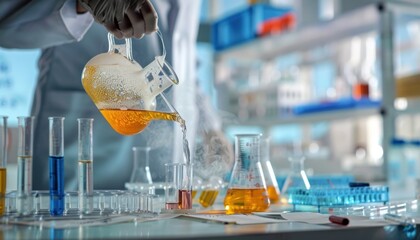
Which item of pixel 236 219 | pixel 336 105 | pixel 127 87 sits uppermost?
pixel 336 105

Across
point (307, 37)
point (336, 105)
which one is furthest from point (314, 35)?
point (336, 105)

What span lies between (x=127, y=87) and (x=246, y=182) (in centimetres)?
35

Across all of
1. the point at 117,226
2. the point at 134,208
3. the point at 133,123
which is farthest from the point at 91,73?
the point at 117,226

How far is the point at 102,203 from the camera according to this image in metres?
1.19

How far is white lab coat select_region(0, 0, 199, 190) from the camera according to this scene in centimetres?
172

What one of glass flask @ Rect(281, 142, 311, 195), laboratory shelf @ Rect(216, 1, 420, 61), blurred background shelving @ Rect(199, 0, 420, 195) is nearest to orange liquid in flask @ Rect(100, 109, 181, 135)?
glass flask @ Rect(281, 142, 311, 195)

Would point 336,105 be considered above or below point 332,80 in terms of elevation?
below

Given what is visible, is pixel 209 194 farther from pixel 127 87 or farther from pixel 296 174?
pixel 127 87

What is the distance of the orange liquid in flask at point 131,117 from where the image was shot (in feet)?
4.10

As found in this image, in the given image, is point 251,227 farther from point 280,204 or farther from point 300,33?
point 300,33

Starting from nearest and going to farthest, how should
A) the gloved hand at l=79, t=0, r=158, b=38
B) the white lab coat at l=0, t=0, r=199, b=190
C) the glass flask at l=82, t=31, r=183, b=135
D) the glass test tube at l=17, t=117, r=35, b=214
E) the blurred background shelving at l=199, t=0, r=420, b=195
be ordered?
the glass test tube at l=17, t=117, r=35, b=214 < the glass flask at l=82, t=31, r=183, b=135 < the gloved hand at l=79, t=0, r=158, b=38 < the white lab coat at l=0, t=0, r=199, b=190 < the blurred background shelving at l=199, t=0, r=420, b=195

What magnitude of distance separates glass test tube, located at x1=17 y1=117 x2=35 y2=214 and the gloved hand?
368mm

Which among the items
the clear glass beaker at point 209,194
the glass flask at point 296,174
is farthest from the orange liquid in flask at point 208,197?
the glass flask at point 296,174

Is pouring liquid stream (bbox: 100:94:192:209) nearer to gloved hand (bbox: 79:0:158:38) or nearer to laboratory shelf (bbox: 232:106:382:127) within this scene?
gloved hand (bbox: 79:0:158:38)
